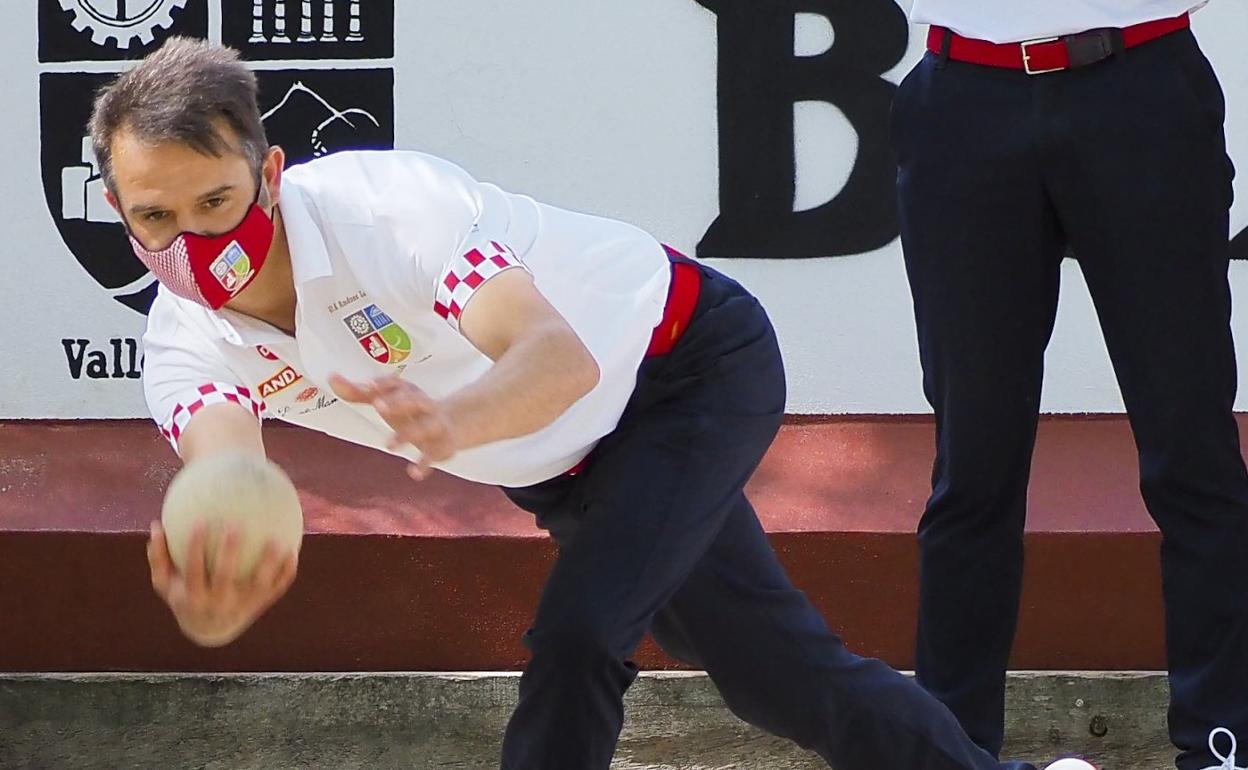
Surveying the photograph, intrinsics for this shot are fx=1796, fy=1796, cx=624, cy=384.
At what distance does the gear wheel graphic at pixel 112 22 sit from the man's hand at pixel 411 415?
300 centimetres

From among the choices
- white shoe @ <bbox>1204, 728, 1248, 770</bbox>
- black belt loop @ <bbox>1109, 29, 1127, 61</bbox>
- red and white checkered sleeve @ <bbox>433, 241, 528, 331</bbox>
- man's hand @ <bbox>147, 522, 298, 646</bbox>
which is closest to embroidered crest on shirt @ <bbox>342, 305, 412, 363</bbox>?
red and white checkered sleeve @ <bbox>433, 241, 528, 331</bbox>

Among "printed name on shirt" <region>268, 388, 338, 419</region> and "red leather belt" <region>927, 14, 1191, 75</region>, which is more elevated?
"red leather belt" <region>927, 14, 1191, 75</region>

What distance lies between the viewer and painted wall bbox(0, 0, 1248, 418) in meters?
4.77

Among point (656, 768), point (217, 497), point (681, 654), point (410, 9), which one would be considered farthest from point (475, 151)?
point (217, 497)

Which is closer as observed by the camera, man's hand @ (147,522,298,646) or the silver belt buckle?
man's hand @ (147,522,298,646)

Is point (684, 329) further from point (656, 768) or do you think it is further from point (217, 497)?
point (656, 768)

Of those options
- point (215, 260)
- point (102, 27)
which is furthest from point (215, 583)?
point (102, 27)

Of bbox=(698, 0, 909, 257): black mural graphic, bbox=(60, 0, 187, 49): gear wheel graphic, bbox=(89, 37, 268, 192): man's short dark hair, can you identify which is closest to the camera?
bbox=(89, 37, 268, 192): man's short dark hair

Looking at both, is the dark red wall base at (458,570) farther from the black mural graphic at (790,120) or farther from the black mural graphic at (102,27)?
the black mural graphic at (102,27)

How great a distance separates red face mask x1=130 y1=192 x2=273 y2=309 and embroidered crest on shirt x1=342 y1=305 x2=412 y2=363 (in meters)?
0.17

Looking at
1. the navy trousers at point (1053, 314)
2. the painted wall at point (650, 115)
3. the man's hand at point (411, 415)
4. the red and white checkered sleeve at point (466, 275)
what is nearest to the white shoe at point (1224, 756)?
the navy trousers at point (1053, 314)

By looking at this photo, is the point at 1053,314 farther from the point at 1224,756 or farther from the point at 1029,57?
the point at 1224,756

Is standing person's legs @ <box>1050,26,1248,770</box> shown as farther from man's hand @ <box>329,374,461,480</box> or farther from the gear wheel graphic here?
the gear wheel graphic

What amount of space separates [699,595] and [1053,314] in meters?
0.84
